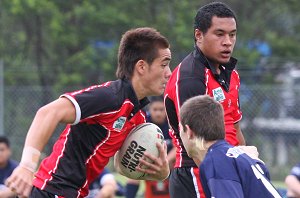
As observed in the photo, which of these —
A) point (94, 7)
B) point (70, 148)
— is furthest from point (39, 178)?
point (94, 7)

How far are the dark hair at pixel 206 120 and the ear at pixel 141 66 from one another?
4.20 ft

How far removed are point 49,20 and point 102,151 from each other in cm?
1310

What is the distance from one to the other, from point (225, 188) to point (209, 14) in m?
2.01

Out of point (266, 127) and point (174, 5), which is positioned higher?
point (174, 5)

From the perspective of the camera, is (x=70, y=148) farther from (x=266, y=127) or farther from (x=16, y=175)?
(x=266, y=127)

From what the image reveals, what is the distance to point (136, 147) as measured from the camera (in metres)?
5.71

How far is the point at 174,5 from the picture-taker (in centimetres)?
1853

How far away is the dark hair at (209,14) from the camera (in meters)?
5.89

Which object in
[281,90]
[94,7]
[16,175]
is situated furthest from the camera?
[94,7]

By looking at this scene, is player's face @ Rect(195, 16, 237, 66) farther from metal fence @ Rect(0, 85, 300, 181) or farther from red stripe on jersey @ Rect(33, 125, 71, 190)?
metal fence @ Rect(0, 85, 300, 181)

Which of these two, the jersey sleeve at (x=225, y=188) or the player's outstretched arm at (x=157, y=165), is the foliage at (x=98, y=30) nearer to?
the player's outstretched arm at (x=157, y=165)

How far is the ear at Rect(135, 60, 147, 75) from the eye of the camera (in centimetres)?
574

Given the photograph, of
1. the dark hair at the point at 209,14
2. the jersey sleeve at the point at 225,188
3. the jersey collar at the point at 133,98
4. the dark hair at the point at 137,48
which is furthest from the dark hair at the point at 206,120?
the dark hair at the point at 209,14

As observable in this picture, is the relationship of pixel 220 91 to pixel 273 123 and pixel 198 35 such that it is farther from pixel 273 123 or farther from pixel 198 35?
pixel 273 123
